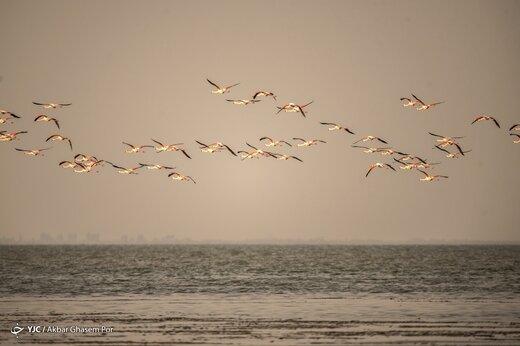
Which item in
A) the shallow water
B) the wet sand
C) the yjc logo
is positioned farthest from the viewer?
the yjc logo

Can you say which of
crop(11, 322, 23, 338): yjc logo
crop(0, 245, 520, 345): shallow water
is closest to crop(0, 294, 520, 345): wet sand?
crop(0, 245, 520, 345): shallow water

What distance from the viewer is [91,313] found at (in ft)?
138

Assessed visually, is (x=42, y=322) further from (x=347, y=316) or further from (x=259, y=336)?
(x=347, y=316)

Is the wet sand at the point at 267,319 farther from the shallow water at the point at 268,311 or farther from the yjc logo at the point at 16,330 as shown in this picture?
the yjc logo at the point at 16,330

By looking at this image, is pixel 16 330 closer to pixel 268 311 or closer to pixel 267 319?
pixel 267 319

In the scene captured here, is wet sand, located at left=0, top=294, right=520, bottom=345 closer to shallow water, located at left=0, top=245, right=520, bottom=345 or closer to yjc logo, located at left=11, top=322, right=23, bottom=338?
shallow water, located at left=0, top=245, right=520, bottom=345

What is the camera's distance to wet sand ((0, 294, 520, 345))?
32.4 meters

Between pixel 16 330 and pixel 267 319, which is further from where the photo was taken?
pixel 267 319

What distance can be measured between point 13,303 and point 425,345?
28.6 meters

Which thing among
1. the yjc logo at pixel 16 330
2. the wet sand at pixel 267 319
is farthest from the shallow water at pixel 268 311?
the yjc logo at pixel 16 330

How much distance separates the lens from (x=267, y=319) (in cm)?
3950

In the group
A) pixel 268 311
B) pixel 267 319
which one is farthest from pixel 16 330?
pixel 268 311

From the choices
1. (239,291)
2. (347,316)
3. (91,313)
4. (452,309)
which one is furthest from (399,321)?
(239,291)

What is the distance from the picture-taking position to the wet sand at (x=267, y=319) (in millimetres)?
32406
